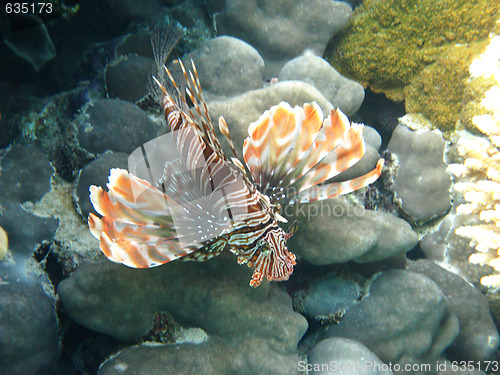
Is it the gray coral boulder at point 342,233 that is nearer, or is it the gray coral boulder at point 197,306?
the gray coral boulder at point 197,306

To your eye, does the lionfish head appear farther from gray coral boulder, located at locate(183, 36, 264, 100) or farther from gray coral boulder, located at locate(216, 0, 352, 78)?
gray coral boulder, located at locate(216, 0, 352, 78)

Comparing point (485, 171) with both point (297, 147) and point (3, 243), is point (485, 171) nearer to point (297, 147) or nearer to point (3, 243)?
point (297, 147)

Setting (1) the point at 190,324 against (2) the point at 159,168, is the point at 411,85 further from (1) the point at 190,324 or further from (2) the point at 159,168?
(1) the point at 190,324

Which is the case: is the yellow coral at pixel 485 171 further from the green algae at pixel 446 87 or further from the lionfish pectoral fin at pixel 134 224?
the lionfish pectoral fin at pixel 134 224

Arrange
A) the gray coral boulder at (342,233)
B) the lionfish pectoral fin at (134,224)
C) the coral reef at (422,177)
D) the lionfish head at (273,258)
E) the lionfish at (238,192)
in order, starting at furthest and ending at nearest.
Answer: the coral reef at (422,177), the gray coral boulder at (342,233), the lionfish head at (273,258), the lionfish at (238,192), the lionfish pectoral fin at (134,224)

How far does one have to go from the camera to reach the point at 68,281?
2.48m

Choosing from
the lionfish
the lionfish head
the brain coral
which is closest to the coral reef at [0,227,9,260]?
the lionfish

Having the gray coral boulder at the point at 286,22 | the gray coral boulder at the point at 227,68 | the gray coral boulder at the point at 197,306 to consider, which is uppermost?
the gray coral boulder at the point at 286,22

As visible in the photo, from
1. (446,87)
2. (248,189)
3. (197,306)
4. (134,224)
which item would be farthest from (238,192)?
(446,87)

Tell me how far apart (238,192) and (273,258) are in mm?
513

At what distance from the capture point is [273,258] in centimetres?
223

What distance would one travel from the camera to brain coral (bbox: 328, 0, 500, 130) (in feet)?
12.7

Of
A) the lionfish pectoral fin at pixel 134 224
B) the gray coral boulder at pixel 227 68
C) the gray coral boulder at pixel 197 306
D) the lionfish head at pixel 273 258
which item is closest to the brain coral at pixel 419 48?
the gray coral boulder at pixel 227 68

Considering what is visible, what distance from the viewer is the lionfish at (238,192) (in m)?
1.93
